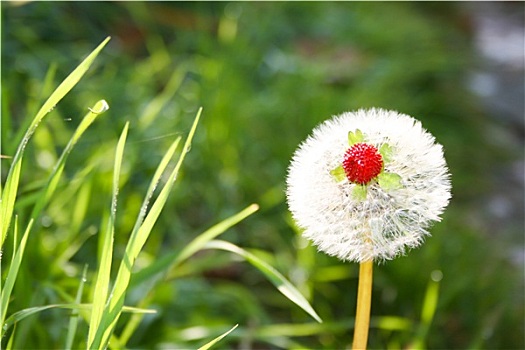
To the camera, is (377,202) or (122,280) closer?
(377,202)

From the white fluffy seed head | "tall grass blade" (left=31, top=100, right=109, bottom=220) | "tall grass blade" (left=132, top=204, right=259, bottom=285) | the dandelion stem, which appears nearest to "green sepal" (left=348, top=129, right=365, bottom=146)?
the white fluffy seed head

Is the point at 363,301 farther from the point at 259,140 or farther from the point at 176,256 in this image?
the point at 259,140

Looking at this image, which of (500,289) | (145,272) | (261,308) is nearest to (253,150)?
(261,308)

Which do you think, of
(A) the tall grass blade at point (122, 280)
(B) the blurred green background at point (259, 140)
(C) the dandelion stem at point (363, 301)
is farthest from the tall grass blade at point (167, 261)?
(C) the dandelion stem at point (363, 301)

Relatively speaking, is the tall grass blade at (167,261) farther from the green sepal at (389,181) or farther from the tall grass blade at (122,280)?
the green sepal at (389,181)

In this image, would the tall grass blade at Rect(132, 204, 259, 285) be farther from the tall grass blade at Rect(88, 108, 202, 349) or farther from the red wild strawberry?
the red wild strawberry

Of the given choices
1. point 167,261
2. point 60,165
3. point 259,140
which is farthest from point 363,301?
point 259,140

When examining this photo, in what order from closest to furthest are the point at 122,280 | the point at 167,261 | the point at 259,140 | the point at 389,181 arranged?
the point at 389,181 < the point at 122,280 < the point at 167,261 < the point at 259,140

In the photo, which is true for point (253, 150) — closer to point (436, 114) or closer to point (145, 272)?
point (436, 114)
